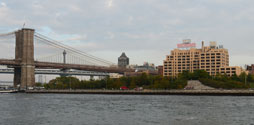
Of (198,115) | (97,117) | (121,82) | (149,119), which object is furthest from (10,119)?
(121,82)

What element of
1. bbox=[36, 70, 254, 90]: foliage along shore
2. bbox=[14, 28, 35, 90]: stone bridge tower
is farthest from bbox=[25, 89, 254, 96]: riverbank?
bbox=[36, 70, 254, 90]: foliage along shore

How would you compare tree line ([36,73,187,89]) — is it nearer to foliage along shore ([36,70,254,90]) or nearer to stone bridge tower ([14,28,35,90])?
foliage along shore ([36,70,254,90])

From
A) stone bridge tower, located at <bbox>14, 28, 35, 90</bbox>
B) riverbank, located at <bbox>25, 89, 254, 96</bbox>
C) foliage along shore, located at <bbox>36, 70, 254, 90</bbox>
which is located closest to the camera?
riverbank, located at <bbox>25, 89, 254, 96</bbox>

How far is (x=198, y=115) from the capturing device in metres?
61.2

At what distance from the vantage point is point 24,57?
541 ft

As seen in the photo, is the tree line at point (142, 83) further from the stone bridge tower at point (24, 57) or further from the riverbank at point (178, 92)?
the stone bridge tower at point (24, 57)

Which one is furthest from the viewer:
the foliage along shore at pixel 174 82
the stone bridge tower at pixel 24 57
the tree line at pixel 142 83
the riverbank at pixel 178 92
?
the tree line at pixel 142 83

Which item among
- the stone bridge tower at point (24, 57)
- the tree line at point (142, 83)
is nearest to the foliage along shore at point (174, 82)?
the tree line at point (142, 83)

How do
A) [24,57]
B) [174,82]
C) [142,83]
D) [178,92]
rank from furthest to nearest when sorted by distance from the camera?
[142,83], [174,82], [24,57], [178,92]

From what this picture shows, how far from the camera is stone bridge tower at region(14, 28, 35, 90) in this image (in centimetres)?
16450

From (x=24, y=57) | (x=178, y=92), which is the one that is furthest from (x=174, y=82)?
(x=24, y=57)

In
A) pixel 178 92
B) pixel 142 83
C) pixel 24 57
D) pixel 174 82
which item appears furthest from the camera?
pixel 142 83

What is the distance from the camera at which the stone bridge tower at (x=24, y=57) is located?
16450 centimetres

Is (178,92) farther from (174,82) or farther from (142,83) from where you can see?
(142,83)
